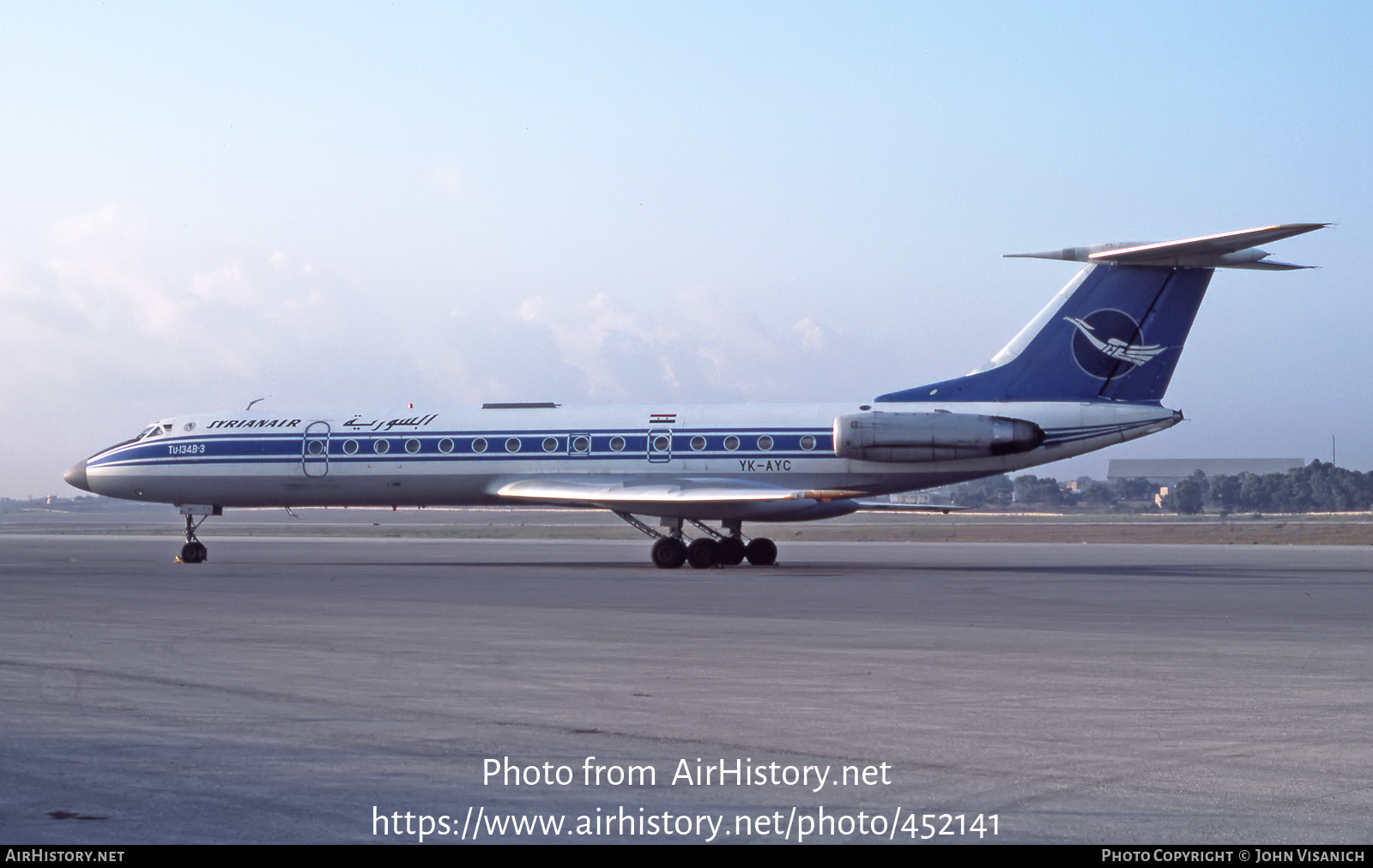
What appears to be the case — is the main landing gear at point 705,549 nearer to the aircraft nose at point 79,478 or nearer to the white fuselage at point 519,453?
the white fuselage at point 519,453

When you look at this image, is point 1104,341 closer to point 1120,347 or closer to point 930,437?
point 1120,347

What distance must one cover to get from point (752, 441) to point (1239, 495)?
119 meters

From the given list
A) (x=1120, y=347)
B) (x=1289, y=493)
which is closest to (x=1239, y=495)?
(x=1289, y=493)

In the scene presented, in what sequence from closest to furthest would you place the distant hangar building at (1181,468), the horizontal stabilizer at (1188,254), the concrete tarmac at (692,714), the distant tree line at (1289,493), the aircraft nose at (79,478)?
the concrete tarmac at (692,714), the horizontal stabilizer at (1188,254), the aircraft nose at (79,478), the distant tree line at (1289,493), the distant hangar building at (1181,468)

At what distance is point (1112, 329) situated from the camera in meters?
26.3

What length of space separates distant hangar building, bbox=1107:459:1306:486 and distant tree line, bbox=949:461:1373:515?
20799 mm

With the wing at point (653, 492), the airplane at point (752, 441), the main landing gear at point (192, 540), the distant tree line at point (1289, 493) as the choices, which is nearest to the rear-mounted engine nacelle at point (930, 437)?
the airplane at point (752, 441)

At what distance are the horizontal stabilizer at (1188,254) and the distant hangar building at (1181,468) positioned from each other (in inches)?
6233

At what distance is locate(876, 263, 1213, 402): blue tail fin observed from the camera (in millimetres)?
25922

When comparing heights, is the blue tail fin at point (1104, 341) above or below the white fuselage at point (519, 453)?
above

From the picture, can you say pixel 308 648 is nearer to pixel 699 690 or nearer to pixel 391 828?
pixel 699 690

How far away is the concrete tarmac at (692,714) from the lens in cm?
547

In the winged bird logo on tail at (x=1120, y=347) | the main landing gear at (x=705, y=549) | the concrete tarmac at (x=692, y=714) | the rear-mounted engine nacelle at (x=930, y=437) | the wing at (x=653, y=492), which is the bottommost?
the concrete tarmac at (x=692, y=714)

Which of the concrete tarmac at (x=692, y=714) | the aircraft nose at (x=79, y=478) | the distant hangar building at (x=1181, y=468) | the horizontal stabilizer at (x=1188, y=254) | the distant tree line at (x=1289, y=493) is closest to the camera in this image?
the concrete tarmac at (x=692, y=714)
